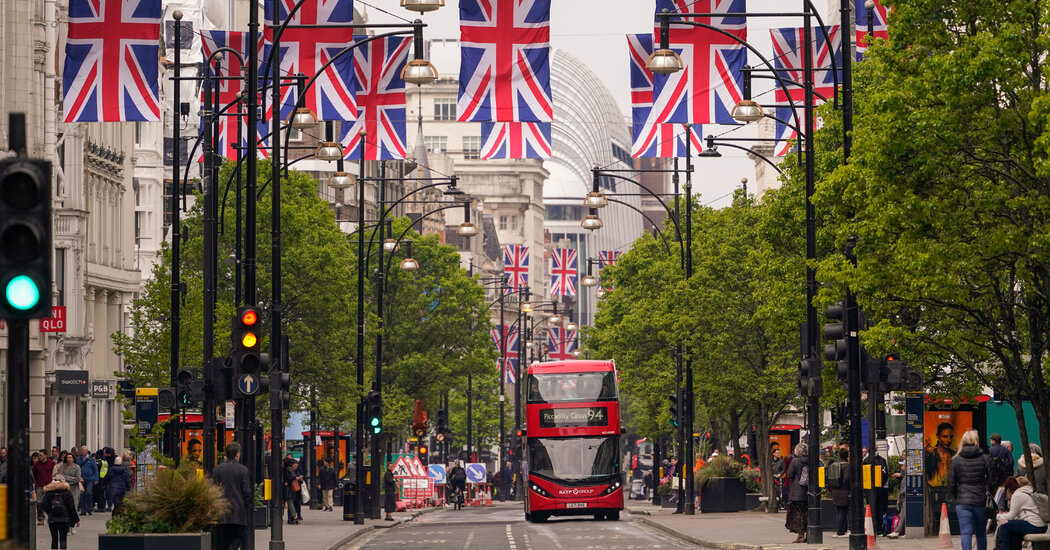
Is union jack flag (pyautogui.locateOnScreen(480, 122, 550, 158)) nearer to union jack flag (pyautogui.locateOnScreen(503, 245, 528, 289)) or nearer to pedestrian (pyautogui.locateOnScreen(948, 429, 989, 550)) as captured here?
pedestrian (pyautogui.locateOnScreen(948, 429, 989, 550))

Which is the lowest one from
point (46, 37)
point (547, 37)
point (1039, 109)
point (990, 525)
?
point (990, 525)

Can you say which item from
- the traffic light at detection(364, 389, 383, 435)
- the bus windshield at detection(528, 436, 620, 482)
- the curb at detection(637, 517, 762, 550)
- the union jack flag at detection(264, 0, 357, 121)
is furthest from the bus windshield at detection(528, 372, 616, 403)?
the union jack flag at detection(264, 0, 357, 121)

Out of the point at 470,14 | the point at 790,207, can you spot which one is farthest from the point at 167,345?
the point at 790,207

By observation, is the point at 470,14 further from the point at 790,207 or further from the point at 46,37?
the point at 46,37

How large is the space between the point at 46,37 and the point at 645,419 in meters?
36.1

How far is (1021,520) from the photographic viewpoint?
2469 cm

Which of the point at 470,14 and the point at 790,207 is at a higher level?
the point at 470,14

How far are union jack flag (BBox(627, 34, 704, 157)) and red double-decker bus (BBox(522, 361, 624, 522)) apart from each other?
1069 centimetres

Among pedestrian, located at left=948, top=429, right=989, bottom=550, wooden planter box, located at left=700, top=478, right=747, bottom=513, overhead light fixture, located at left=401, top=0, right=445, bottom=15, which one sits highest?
overhead light fixture, located at left=401, top=0, right=445, bottom=15

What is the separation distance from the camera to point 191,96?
96.2m

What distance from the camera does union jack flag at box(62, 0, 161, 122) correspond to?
3809 centimetres

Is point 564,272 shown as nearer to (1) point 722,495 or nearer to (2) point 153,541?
(1) point 722,495

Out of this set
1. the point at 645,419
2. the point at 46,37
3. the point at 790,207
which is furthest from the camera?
the point at 645,419

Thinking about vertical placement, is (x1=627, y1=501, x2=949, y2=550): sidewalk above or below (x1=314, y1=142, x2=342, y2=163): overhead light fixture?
below
